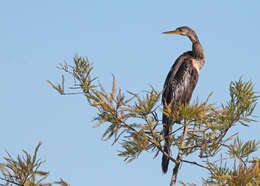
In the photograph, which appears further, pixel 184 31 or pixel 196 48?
pixel 184 31

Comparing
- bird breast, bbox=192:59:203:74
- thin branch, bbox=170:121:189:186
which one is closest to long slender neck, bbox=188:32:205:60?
bird breast, bbox=192:59:203:74

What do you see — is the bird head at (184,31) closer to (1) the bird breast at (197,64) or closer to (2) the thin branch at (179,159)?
(1) the bird breast at (197,64)

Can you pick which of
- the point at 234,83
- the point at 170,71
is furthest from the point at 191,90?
the point at 234,83

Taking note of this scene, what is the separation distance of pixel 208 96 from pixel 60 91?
1715 mm

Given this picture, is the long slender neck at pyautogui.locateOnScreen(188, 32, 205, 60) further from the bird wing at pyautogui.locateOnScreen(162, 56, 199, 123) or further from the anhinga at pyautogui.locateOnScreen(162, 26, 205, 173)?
the bird wing at pyautogui.locateOnScreen(162, 56, 199, 123)

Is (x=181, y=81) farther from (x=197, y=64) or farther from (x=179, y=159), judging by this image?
(x=179, y=159)

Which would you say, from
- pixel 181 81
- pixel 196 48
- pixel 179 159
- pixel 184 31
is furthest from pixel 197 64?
pixel 179 159

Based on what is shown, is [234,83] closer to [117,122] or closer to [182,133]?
[182,133]

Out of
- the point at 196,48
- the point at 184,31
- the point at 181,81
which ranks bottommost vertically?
the point at 181,81

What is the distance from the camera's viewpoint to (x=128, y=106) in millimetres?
4430

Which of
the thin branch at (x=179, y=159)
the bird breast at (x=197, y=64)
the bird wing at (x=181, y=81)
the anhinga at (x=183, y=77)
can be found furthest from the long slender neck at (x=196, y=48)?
the thin branch at (x=179, y=159)

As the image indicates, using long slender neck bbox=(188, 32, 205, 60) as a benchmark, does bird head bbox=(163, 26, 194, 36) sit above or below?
above

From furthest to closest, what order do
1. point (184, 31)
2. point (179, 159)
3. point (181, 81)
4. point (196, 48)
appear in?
point (184, 31) < point (196, 48) < point (181, 81) < point (179, 159)

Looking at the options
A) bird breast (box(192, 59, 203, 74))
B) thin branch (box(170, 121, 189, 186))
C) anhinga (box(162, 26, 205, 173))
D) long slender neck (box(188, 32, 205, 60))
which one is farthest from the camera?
long slender neck (box(188, 32, 205, 60))
